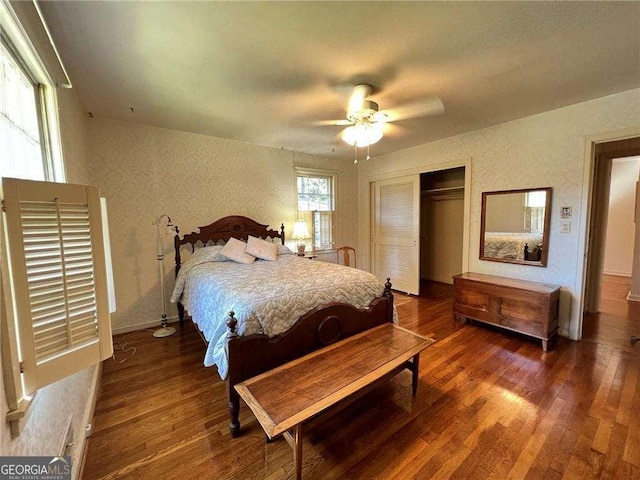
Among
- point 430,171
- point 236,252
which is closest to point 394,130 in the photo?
point 430,171

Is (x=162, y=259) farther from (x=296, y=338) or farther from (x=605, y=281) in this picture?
(x=605, y=281)

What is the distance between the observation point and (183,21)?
1.55m

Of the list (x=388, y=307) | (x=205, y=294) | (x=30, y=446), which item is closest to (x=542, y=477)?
(x=388, y=307)

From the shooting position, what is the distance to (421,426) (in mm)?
1755

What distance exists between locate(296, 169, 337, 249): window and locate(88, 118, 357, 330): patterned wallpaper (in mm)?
696

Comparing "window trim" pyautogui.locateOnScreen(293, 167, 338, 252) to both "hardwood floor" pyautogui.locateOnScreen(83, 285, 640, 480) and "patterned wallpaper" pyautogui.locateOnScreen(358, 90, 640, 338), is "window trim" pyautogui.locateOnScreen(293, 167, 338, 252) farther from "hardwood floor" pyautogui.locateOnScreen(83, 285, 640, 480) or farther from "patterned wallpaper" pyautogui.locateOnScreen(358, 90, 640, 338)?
"hardwood floor" pyautogui.locateOnScreen(83, 285, 640, 480)

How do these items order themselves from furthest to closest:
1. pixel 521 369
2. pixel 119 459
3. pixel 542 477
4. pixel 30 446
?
pixel 521 369
pixel 119 459
pixel 542 477
pixel 30 446

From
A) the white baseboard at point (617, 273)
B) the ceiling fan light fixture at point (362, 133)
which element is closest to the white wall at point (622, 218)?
the white baseboard at point (617, 273)

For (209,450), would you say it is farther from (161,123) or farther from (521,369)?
(161,123)

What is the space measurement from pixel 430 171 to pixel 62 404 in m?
4.52

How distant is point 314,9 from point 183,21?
0.77 meters

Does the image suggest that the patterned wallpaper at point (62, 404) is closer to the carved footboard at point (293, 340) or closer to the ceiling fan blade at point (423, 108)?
the carved footboard at point (293, 340)

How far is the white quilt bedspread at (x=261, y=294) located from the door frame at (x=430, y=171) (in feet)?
6.42

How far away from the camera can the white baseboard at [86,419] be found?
144 cm
